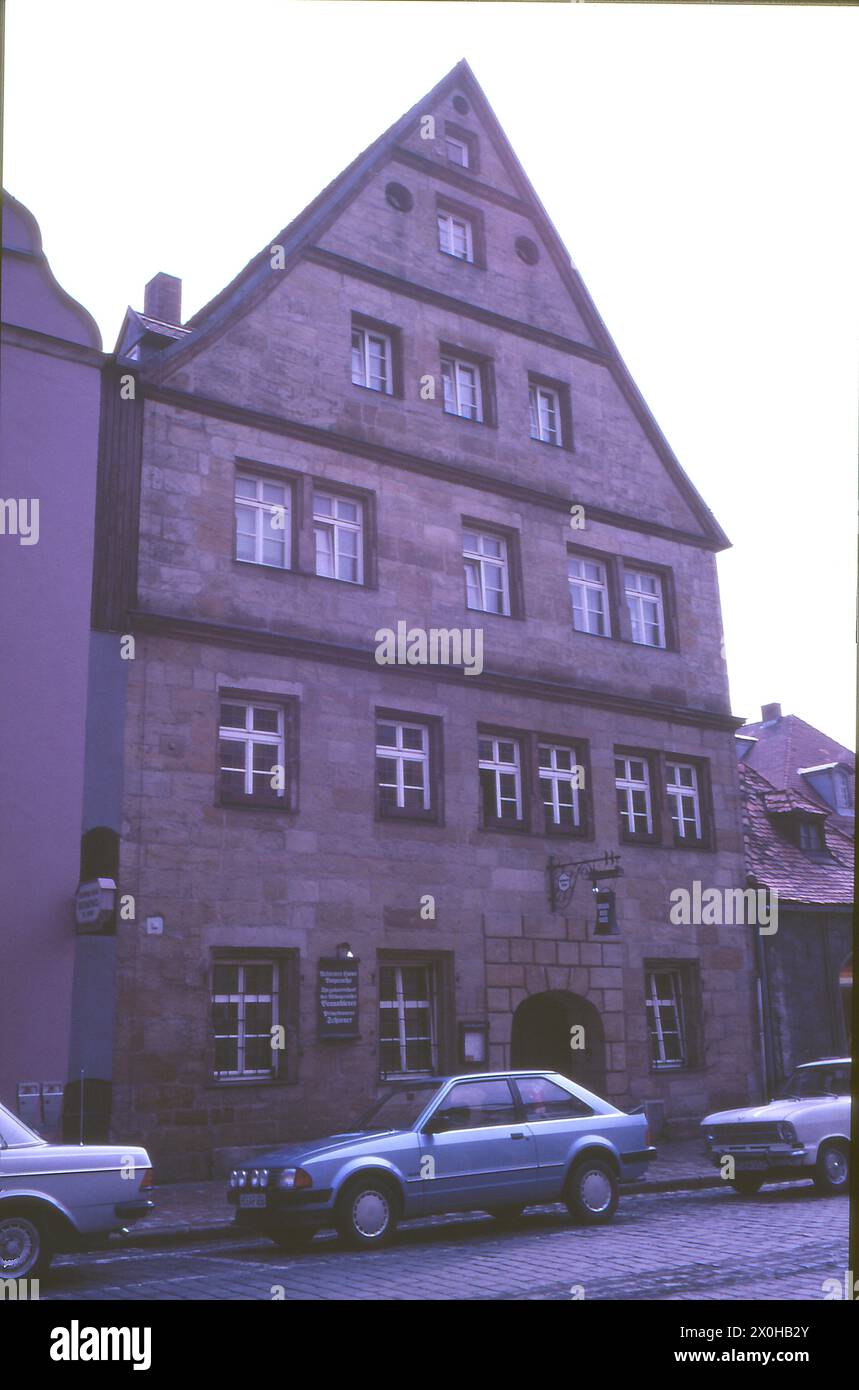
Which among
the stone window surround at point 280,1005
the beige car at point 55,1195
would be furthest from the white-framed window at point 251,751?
the beige car at point 55,1195

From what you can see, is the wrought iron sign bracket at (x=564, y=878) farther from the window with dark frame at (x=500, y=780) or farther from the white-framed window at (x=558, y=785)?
the window with dark frame at (x=500, y=780)

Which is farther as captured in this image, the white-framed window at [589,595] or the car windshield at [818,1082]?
the white-framed window at [589,595]

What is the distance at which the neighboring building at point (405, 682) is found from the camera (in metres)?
16.6

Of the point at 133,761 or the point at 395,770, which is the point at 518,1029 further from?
the point at 133,761

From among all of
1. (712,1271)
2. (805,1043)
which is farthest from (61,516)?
(805,1043)

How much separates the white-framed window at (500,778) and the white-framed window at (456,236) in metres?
8.42

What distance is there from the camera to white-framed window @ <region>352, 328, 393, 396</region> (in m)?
20.8

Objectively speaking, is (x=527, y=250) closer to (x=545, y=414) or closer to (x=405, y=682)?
(x=545, y=414)

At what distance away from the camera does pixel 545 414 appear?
23328 mm

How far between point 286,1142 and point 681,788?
32.6ft

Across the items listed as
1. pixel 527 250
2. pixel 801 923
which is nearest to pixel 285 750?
pixel 801 923

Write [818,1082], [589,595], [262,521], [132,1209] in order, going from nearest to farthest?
[132,1209], [818,1082], [262,521], [589,595]

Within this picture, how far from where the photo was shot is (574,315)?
24234mm

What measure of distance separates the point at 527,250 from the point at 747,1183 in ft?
53.4
